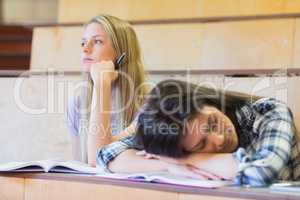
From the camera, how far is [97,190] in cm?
78

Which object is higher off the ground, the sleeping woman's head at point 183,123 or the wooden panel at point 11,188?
the sleeping woman's head at point 183,123

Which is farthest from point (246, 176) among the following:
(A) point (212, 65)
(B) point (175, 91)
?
(A) point (212, 65)

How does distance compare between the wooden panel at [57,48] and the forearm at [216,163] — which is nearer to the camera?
the forearm at [216,163]

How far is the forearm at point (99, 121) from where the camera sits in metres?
0.97

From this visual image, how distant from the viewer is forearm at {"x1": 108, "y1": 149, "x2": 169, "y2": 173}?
0.82 metres

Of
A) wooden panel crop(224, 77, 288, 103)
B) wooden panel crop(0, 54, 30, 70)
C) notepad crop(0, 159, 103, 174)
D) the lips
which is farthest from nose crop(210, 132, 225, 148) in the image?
wooden panel crop(0, 54, 30, 70)

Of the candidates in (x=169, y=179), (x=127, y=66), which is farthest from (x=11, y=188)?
(x=127, y=66)

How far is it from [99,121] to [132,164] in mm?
184

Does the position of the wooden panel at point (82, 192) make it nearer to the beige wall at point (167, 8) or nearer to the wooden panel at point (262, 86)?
the wooden panel at point (262, 86)

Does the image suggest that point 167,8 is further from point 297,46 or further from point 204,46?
point 297,46

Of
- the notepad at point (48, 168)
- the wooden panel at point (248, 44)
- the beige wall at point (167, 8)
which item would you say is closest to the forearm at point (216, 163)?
the notepad at point (48, 168)

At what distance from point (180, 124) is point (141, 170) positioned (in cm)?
15

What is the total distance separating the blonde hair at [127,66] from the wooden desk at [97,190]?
27 cm

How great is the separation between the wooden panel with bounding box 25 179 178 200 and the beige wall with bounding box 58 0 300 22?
2.61ft
